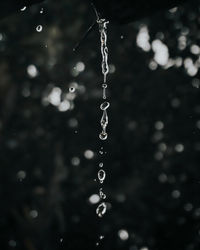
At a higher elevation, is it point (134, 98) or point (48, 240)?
point (134, 98)

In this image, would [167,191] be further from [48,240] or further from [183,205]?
[48,240]

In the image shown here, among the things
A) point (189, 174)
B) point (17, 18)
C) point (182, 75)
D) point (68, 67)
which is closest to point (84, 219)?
point (189, 174)

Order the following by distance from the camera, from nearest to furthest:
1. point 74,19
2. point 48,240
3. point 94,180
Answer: point 48,240 → point 74,19 → point 94,180

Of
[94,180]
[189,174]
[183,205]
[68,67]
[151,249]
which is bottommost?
[151,249]

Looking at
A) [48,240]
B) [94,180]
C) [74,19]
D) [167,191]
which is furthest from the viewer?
[167,191]

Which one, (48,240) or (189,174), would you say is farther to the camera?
(189,174)

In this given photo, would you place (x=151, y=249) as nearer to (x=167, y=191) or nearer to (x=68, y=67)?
(x=167, y=191)
